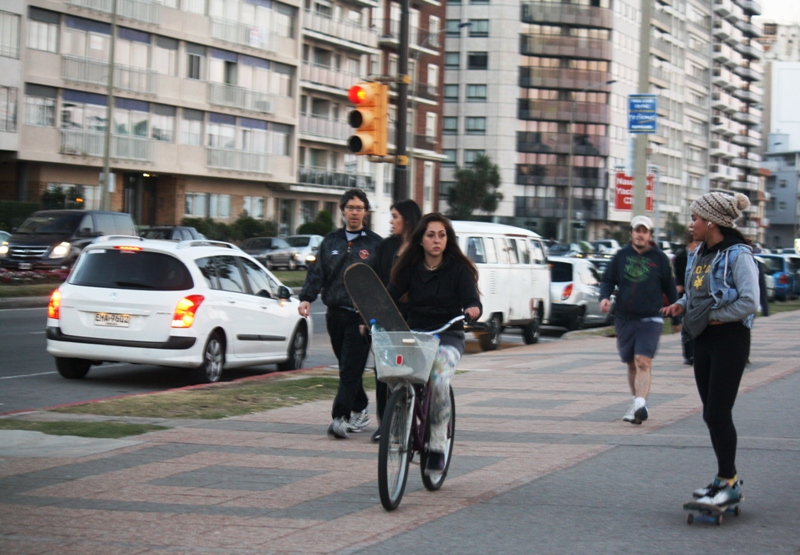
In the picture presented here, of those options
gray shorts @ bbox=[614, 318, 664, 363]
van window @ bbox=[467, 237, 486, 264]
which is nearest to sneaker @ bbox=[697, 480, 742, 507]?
gray shorts @ bbox=[614, 318, 664, 363]

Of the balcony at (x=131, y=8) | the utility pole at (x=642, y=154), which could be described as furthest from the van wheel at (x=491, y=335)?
the balcony at (x=131, y=8)

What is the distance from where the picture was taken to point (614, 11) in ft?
347

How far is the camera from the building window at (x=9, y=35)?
42219 millimetres

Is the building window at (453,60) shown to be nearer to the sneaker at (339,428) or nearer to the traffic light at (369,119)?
the traffic light at (369,119)

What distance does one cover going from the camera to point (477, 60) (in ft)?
336

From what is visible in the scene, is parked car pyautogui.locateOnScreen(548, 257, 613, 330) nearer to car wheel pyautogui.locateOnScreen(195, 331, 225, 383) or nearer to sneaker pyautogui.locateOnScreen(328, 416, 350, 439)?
car wheel pyautogui.locateOnScreen(195, 331, 225, 383)

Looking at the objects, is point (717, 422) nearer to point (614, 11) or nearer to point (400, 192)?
point (400, 192)

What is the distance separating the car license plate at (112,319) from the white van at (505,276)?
24.0 feet

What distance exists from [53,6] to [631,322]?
38.3m

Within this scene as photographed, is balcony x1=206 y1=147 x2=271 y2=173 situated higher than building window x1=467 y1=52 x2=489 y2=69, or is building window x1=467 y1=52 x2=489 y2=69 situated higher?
building window x1=467 y1=52 x2=489 y2=69

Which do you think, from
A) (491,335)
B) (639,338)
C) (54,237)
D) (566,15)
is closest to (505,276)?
(491,335)

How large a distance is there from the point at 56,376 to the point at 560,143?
9321 cm

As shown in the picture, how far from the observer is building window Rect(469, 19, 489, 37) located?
101938mm

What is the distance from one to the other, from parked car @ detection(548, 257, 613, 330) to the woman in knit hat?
1752cm
